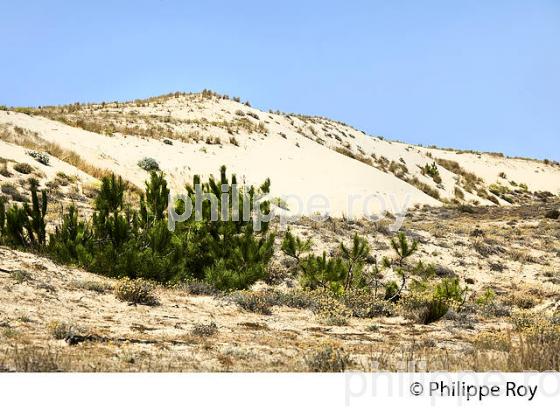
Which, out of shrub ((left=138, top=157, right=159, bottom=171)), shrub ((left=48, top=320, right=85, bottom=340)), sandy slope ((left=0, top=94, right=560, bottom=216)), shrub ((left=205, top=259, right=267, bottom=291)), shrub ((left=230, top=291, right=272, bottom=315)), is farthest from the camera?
sandy slope ((left=0, top=94, right=560, bottom=216))

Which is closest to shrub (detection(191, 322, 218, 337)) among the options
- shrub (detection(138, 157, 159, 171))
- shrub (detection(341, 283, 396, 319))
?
shrub (detection(341, 283, 396, 319))

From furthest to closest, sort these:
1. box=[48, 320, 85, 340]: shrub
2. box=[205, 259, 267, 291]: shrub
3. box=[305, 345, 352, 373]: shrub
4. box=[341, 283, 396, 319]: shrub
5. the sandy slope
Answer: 1. the sandy slope
2. box=[205, 259, 267, 291]: shrub
3. box=[341, 283, 396, 319]: shrub
4. box=[48, 320, 85, 340]: shrub
5. box=[305, 345, 352, 373]: shrub

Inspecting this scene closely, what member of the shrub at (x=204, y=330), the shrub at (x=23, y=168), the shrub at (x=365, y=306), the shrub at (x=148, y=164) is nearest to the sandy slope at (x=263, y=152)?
the shrub at (x=148, y=164)

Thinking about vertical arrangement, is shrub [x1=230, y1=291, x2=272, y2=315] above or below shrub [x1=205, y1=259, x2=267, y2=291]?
below

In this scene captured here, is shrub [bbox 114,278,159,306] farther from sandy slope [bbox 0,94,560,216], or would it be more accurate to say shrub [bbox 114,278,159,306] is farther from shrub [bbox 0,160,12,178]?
sandy slope [bbox 0,94,560,216]

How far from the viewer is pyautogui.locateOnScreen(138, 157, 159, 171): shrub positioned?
80.5ft

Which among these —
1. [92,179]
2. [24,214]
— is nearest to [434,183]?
[92,179]

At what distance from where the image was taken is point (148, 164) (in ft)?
81.2

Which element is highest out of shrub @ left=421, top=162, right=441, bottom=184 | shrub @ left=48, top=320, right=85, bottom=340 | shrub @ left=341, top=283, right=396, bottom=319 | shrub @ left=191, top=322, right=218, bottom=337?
shrub @ left=421, top=162, right=441, bottom=184

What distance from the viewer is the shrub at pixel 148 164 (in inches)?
966

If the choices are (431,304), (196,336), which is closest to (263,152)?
(431,304)

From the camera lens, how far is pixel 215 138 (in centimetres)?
3152

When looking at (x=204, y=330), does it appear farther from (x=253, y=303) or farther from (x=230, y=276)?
(x=230, y=276)
